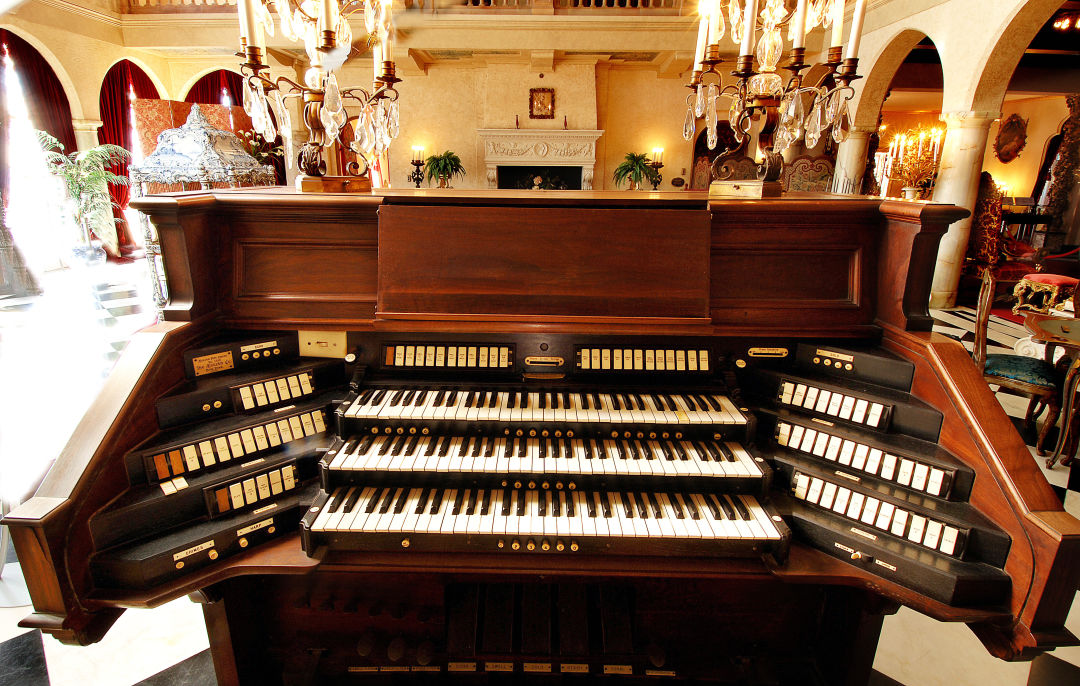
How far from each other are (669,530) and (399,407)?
936 mm

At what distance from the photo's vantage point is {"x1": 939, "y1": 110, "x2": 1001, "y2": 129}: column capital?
6727mm

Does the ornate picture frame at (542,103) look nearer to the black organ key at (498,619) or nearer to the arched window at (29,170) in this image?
the arched window at (29,170)

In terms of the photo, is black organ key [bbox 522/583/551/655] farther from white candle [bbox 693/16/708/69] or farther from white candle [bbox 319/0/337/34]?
white candle [bbox 693/16/708/69]

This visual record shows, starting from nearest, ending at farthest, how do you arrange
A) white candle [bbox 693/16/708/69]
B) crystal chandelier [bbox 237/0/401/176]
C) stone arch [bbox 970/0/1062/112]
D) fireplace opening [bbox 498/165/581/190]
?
crystal chandelier [bbox 237/0/401/176]
white candle [bbox 693/16/708/69]
stone arch [bbox 970/0/1062/112]
fireplace opening [bbox 498/165/581/190]

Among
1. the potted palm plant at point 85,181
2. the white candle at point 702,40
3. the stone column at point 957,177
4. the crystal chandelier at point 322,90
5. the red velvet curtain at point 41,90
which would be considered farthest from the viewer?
→ the red velvet curtain at point 41,90

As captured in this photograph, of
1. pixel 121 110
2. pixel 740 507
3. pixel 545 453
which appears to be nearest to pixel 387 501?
pixel 545 453

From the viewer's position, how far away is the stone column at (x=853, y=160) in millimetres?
9172

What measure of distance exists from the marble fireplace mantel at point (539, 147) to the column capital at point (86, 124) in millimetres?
7246

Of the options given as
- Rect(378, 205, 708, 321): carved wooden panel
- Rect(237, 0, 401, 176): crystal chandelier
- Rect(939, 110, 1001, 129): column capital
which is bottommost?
Rect(378, 205, 708, 321): carved wooden panel

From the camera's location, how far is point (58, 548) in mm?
1260

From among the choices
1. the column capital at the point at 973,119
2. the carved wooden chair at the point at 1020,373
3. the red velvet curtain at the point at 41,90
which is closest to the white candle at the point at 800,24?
the carved wooden chair at the point at 1020,373

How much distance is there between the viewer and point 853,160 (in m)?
9.27

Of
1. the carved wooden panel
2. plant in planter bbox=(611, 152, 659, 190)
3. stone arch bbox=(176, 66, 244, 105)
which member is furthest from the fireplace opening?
the carved wooden panel

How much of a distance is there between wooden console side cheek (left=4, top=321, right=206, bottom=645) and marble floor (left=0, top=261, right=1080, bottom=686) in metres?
0.90
